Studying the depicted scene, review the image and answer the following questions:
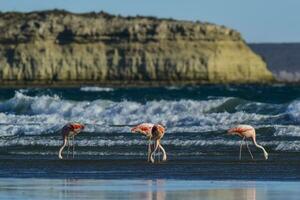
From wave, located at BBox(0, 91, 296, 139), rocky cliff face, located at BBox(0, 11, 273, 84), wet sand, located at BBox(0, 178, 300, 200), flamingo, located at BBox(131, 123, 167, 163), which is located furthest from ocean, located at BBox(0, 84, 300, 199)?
rocky cliff face, located at BBox(0, 11, 273, 84)

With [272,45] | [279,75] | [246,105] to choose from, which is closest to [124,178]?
[246,105]

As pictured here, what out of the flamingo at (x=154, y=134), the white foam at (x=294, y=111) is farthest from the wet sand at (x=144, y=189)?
the white foam at (x=294, y=111)

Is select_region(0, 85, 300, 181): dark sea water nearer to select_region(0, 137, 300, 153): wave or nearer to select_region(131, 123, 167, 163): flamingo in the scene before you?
select_region(0, 137, 300, 153): wave

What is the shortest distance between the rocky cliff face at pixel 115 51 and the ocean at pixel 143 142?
2223 inches

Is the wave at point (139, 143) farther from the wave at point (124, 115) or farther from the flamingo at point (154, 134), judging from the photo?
the wave at point (124, 115)

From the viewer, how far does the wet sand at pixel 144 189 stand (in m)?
24.4

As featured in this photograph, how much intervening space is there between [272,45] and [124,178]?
6226 inches

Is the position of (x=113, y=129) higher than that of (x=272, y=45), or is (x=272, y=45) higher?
(x=272, y=45)

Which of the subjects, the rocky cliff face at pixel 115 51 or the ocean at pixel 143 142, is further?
the rocky cliff face at pixel 115 51

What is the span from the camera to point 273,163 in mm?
A: 31219

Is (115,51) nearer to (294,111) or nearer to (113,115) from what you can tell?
(113,115)

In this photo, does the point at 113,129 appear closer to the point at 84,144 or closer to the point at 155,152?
Result: the point at 84,144

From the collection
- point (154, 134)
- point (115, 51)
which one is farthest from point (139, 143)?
point (115, 51)

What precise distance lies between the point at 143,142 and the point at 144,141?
0.42 feet
